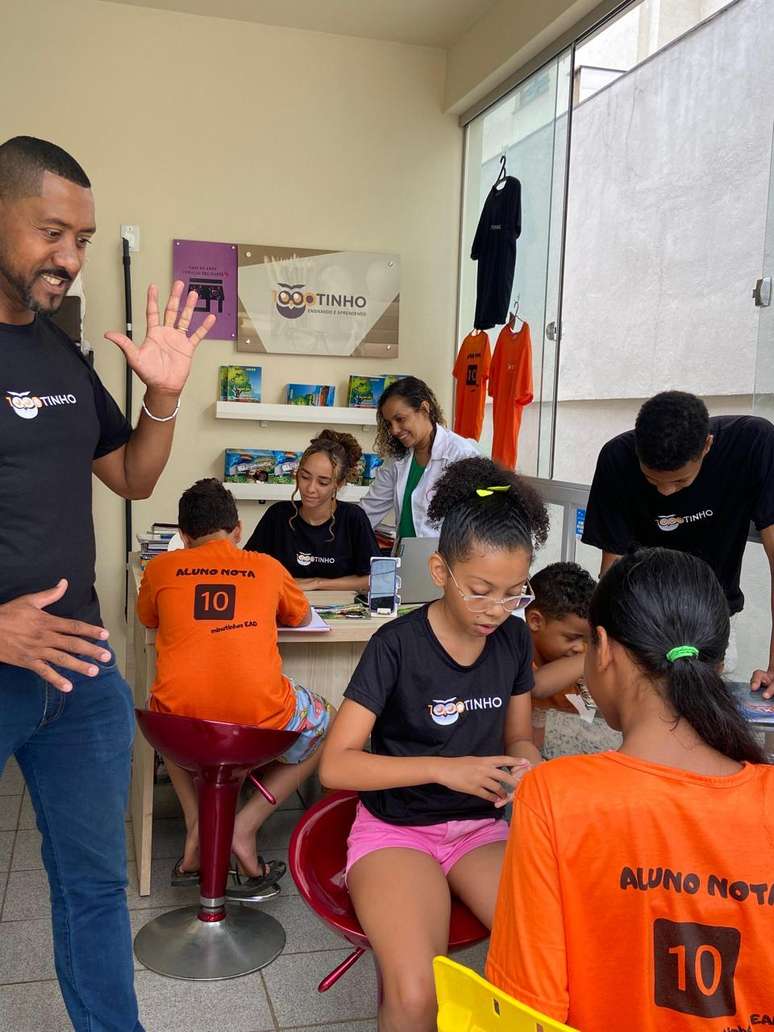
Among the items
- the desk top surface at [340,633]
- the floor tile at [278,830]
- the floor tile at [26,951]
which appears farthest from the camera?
the floor tile at [278,830]

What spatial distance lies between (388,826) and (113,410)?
3.09 feet

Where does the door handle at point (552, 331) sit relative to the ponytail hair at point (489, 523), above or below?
above

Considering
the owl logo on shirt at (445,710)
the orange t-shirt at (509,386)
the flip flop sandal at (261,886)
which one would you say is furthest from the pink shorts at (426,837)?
the orange t-shirt at (509,386)

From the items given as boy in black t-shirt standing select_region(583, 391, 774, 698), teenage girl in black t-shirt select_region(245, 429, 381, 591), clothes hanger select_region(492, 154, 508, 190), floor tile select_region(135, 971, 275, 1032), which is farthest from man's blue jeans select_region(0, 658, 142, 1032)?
clothes hanger select_region(492, 154, 508, 190)

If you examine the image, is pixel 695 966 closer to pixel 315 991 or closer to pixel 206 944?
pixel 315 991

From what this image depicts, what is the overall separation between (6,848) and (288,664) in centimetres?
108

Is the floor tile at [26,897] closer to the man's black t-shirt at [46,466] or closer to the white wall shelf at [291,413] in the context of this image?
the man's black t-shirt at [46,466]

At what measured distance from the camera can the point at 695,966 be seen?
3.51 feet

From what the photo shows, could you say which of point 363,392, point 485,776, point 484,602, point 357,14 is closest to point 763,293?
point 484,602

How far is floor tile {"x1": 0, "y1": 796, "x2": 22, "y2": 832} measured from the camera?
3.24 meters

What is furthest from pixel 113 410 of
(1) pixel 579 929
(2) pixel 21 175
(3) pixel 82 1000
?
(1) pixel 579 929

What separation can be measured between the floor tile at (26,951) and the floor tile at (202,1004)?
0.84 ft

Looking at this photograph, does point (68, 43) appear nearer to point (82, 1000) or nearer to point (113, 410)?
point (113, 410)

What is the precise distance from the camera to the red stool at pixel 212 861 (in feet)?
7.54
